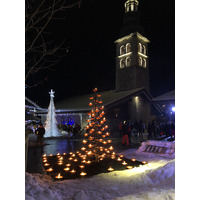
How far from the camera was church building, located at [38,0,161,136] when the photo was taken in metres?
21.0

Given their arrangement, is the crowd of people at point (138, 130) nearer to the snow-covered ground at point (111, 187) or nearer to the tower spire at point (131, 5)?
the snow-covered ground at point (111, 187)

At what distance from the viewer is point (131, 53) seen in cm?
2280

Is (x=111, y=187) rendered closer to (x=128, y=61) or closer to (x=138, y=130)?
(x=138, y=130)

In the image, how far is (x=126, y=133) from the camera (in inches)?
434

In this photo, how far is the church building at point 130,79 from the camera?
2102cm

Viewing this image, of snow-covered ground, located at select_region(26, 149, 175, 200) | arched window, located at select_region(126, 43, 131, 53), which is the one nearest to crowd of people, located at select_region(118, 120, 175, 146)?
snow-covered ground, located at select_region(26, 149, 175, 200)

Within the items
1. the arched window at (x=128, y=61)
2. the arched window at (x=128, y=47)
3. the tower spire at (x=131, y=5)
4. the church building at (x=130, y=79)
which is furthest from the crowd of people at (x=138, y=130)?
the tower spire at (x=131, y=5)

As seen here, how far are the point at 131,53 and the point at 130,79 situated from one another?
141 inches
